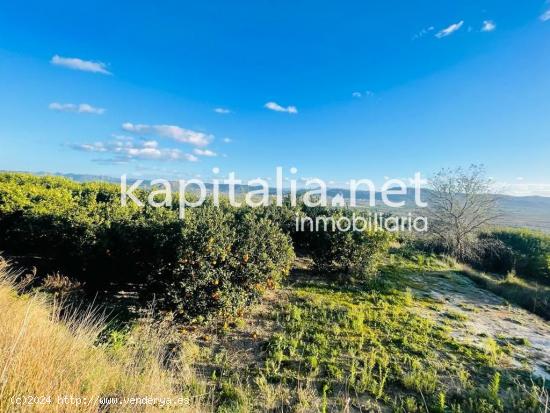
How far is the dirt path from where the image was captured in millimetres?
5043

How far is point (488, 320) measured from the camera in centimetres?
659

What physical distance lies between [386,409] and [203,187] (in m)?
9.60

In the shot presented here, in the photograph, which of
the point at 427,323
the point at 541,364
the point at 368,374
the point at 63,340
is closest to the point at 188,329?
the point at 63,340

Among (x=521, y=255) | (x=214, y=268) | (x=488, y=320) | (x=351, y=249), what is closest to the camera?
(x=214, y=268)

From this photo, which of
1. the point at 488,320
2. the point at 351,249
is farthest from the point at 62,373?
the point at 488,320

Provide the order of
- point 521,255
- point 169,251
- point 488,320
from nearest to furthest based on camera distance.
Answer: point 169,251 → point 488,320 → point 521,255

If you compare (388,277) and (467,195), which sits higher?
(467,195)

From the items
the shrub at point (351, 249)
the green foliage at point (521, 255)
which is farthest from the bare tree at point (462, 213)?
the shrub at point (351, 249)

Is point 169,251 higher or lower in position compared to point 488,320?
higher

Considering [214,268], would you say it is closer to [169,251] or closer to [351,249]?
[169,251]

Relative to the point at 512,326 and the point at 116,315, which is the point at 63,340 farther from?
the point at 512,326

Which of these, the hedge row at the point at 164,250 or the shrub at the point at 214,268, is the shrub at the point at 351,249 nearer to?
the hedge row at the point at 164,250

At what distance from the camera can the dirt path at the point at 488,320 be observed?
5043mm

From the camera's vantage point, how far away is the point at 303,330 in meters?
5.35
